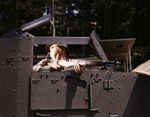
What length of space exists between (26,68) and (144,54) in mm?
13818

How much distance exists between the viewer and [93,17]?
2233cm

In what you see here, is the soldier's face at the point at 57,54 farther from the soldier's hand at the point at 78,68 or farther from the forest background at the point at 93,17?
the forest background at the point at 93,17

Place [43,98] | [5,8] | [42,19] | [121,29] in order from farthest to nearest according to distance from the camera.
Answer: [5,8] < [121,29] < [42,19] < [43,98]

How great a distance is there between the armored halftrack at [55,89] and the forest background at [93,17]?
464 inches

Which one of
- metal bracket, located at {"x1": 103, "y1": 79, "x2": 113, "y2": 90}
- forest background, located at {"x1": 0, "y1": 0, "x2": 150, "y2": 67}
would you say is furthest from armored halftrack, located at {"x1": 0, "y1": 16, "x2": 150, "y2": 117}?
forest background, located at {"x1": 0, "y1": 0, "x2": 150, "y2": 67}

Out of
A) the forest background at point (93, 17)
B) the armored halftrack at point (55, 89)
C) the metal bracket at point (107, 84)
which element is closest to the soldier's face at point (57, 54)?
the armored halftrack at point (55, 89)

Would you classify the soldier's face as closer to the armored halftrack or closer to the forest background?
the armored halftrack

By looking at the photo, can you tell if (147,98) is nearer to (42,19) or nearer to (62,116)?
(62,116)

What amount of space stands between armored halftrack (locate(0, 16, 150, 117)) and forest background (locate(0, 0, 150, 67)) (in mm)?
11779

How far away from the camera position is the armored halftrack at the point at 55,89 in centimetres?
321

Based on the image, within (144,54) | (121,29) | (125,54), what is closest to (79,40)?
(125,54)

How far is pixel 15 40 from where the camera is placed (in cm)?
329

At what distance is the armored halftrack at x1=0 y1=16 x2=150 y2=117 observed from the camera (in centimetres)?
321

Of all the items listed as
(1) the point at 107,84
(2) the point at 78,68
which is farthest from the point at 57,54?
(1) the point at 107,84
